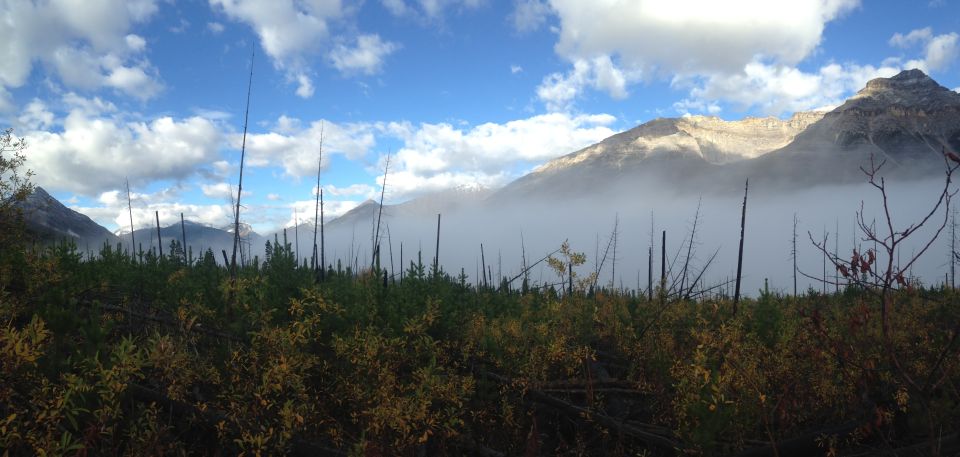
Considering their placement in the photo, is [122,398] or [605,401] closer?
[122,398]

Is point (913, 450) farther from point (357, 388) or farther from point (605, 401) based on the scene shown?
point (357, 388)

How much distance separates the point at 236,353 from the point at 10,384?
1897mm

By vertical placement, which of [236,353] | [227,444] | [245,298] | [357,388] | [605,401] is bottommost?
[605,401]

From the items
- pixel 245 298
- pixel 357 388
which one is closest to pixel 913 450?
pixel 357 388

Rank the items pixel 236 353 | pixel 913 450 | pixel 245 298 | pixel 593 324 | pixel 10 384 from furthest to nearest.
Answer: pixel 593 324 < pixel 245 298 < pixel 236 353 < pixel 913 450 < pixel 10 384

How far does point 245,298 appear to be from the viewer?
6289 millimetres

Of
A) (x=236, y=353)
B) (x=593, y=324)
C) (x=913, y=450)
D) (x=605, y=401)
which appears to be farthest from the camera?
(x=593, y=324)

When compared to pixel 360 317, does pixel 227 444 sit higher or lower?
lower

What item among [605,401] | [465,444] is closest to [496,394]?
[465,444]

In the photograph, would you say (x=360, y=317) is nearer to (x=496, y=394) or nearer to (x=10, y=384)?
(x=496, y=394)

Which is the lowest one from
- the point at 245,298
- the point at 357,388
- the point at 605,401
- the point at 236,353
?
the point at 605,401

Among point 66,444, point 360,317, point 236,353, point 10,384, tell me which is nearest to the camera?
point 66,444

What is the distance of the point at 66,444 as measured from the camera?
4.04 meters

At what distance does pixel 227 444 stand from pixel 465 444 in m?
2.64
